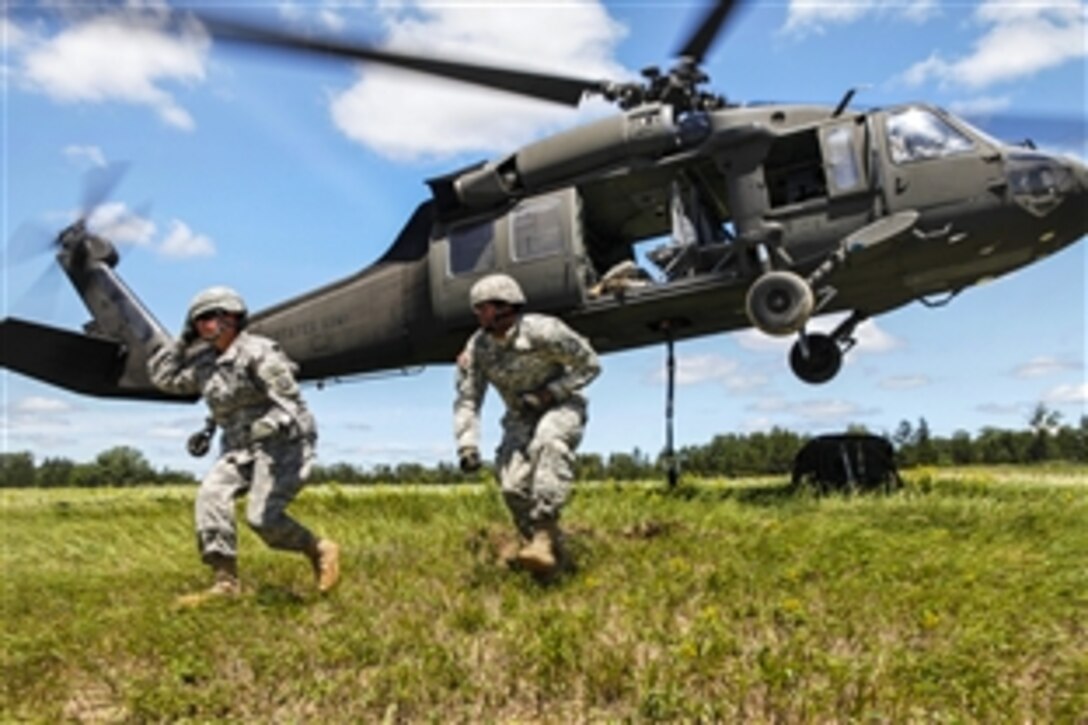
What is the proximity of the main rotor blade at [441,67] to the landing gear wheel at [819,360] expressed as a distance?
11.3 ft

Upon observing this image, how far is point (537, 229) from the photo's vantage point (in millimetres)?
9234

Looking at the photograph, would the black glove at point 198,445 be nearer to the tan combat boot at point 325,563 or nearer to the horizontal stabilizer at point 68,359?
the horizontal stabilizer at point 68,359

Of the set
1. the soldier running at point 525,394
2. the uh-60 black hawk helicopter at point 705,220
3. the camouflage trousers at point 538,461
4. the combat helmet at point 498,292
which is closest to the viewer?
the camouflage trousers at point 538,461

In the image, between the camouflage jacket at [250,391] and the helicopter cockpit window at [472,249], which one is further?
the helicopter cockpit window at [472,249]

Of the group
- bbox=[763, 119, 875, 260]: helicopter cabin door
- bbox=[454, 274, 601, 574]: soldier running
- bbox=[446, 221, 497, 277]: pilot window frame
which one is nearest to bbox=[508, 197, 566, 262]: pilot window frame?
bbox=[446, 221, 497, 277]: pilot window frame

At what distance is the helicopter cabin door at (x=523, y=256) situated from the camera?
29.8 ft

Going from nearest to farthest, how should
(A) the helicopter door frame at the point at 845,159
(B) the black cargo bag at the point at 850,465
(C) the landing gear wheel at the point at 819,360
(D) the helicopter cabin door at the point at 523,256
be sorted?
(B) the black cargo bag at the point at 850,465, (A) the helicopter door frame at the point at 845,159, (D) the helicopter cabin door at the point at 523,256, (C) the landing gear wheel at the point at 819,360

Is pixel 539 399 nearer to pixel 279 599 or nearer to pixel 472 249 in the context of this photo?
pixel 279 599

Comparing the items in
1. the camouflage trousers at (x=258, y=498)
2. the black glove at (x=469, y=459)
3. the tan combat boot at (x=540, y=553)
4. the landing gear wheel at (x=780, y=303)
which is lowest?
the tan combat boot at (x=540, y=553)

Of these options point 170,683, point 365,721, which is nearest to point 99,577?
point 170,683

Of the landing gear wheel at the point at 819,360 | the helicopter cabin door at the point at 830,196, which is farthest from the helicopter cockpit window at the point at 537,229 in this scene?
the landing gear wheel at the point at 819,360

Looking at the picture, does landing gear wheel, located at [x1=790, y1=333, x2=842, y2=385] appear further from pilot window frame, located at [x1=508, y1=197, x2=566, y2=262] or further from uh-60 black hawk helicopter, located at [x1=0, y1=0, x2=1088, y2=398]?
pilot window frame, located at [x1=508, y1=197, x2=566, y2=262]

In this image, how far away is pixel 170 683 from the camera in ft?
12.3

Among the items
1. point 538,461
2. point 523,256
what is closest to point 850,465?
point 523,256
